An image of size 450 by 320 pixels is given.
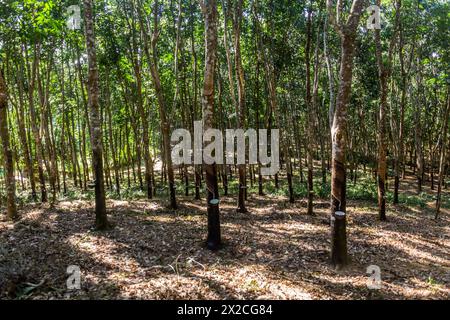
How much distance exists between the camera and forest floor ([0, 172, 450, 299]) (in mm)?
6555

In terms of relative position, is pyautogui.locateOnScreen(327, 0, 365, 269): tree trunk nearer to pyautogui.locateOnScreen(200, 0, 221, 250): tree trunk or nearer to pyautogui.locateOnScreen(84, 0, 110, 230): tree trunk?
pyautogui.locateOnScreen(200, 0, 221, 250): tree trunk

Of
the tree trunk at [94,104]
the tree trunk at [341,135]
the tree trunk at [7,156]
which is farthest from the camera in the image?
the tree trunk at [7,156]

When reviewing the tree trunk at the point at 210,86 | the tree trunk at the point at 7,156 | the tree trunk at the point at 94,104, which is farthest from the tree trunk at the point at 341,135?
the tree trunk at the point at 7,156

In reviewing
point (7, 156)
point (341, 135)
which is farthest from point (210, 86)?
point (7, 156)

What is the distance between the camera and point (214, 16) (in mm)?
8555

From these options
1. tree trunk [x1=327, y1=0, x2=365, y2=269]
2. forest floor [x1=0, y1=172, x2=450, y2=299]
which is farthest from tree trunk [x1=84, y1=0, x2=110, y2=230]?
tree trunk [x1=327, y1=0, x2=365, y2=269]

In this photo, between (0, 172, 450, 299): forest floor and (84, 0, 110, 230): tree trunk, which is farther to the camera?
(84, 0, 110, 230): tree trunk

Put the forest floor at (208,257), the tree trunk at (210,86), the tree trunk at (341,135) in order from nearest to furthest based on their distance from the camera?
the forest floor at (208,257) → the tree trunk at (341,135) → the tree trunk at (210,86)

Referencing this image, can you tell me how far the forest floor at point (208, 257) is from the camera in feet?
21.5

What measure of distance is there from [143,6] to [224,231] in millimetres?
11849

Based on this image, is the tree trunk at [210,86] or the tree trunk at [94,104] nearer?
the tree trunk at [210,86]

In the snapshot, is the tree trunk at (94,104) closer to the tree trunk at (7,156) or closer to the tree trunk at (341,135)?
the tree trunk at (7,156)

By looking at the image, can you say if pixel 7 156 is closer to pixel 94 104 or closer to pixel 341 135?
pixel 94 104
